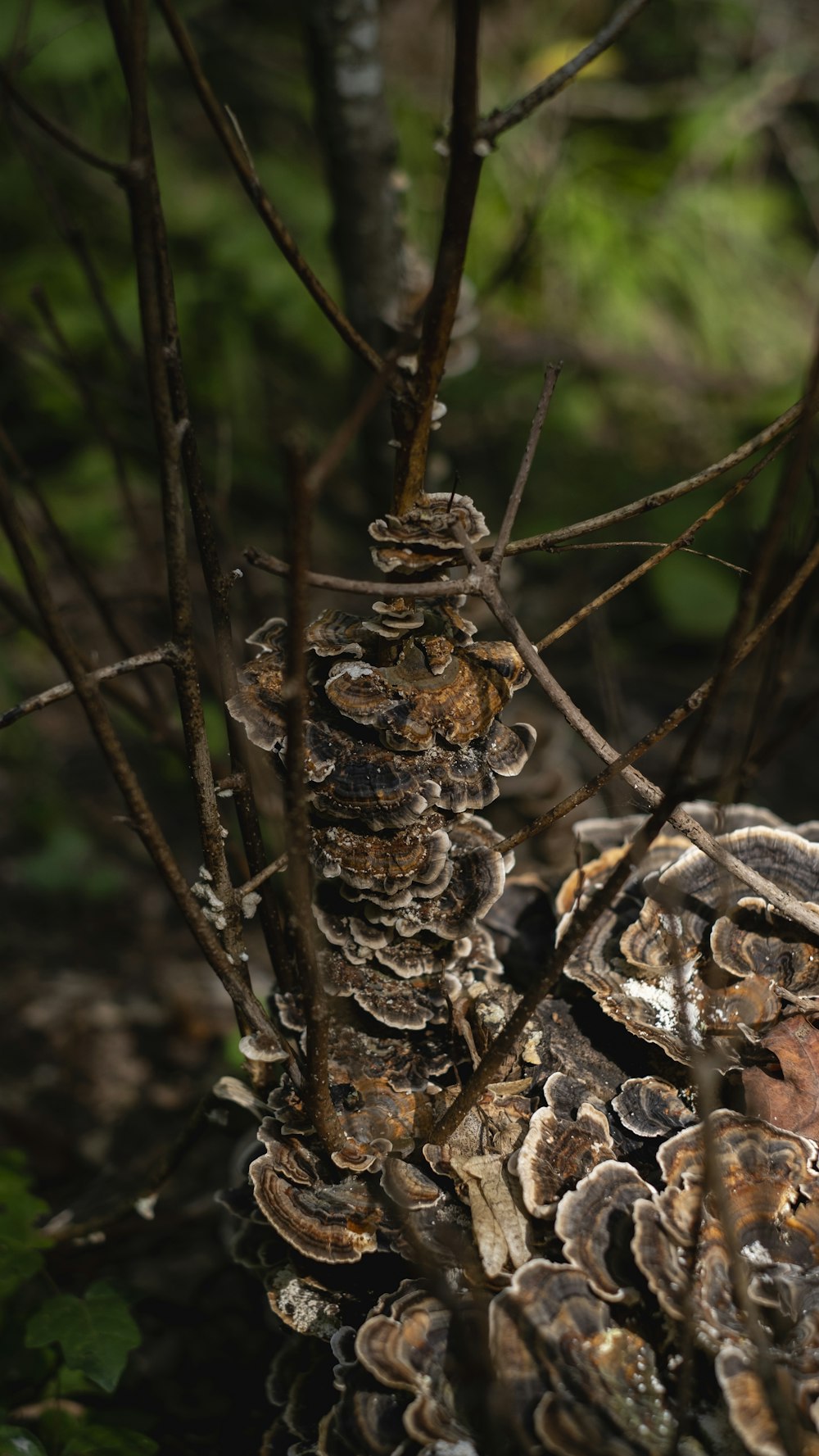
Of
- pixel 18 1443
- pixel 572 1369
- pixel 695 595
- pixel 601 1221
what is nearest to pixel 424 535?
pixel 601 1221

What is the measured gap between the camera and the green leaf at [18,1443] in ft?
6.01

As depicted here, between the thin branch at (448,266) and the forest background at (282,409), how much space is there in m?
1.38

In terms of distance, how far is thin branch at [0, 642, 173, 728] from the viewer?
4.77 feet

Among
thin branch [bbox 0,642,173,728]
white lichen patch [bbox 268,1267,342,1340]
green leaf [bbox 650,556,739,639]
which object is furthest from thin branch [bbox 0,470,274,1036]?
green leaf [bbox 650,556,739,639]

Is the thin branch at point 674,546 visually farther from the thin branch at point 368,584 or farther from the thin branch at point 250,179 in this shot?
the thin branch at point 250,179

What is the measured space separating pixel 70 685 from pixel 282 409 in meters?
6.18

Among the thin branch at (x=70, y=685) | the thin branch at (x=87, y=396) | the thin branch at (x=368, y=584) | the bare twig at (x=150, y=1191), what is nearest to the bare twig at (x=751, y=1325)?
the thin branch at (x=368, y=584)

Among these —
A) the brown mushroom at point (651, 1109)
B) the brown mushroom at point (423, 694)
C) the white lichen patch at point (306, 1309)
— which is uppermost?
the brown mushroom at point (423, 694)

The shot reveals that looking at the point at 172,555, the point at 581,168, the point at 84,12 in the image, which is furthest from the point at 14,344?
the point at 581,168

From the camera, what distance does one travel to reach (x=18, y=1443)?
1846 mm

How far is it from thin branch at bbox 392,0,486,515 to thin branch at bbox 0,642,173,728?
50 cm

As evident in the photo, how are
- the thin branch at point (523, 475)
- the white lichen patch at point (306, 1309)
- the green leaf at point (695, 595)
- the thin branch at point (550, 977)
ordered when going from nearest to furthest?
the thin branch at point (550, 977) → the thin branch at point (523, 475) → the white lichen patch at point (306, 1309) → the green leaf at point (695, 595)

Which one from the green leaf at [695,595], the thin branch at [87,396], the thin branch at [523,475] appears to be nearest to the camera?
the thin branch at [523,475]

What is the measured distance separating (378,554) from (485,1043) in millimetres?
1033
